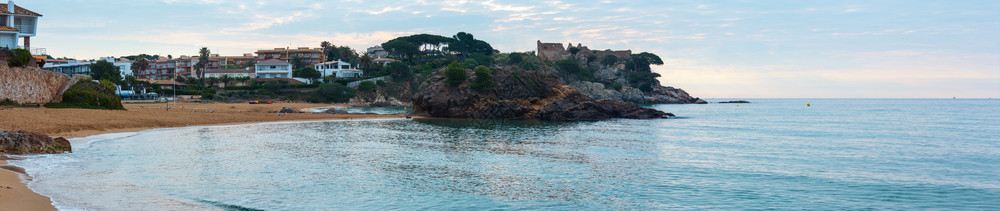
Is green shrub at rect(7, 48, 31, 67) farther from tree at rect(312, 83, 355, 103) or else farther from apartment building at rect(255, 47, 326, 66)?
apartment building at rect(255, 47, 326, 66)

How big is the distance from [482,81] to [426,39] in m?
88.1

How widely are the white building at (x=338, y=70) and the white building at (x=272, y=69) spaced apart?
8.24 meters

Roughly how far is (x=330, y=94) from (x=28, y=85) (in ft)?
232

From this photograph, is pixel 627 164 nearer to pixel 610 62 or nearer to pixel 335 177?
pixel 335 177

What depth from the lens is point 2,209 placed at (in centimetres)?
1129

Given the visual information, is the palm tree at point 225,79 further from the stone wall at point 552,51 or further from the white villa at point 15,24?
the stone wall at point 552,51

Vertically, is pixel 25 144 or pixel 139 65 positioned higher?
pixel 139 65

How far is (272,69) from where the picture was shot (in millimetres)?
129500

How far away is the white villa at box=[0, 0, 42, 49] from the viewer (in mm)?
48631

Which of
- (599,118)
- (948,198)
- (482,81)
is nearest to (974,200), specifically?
(948,198)

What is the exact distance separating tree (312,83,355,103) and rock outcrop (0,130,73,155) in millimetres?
90000

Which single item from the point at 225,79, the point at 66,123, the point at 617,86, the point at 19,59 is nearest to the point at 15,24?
the point at 19,59

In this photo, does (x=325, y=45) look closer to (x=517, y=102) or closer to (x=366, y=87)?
(x=366, y=87)

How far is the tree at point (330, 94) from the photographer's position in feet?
369
